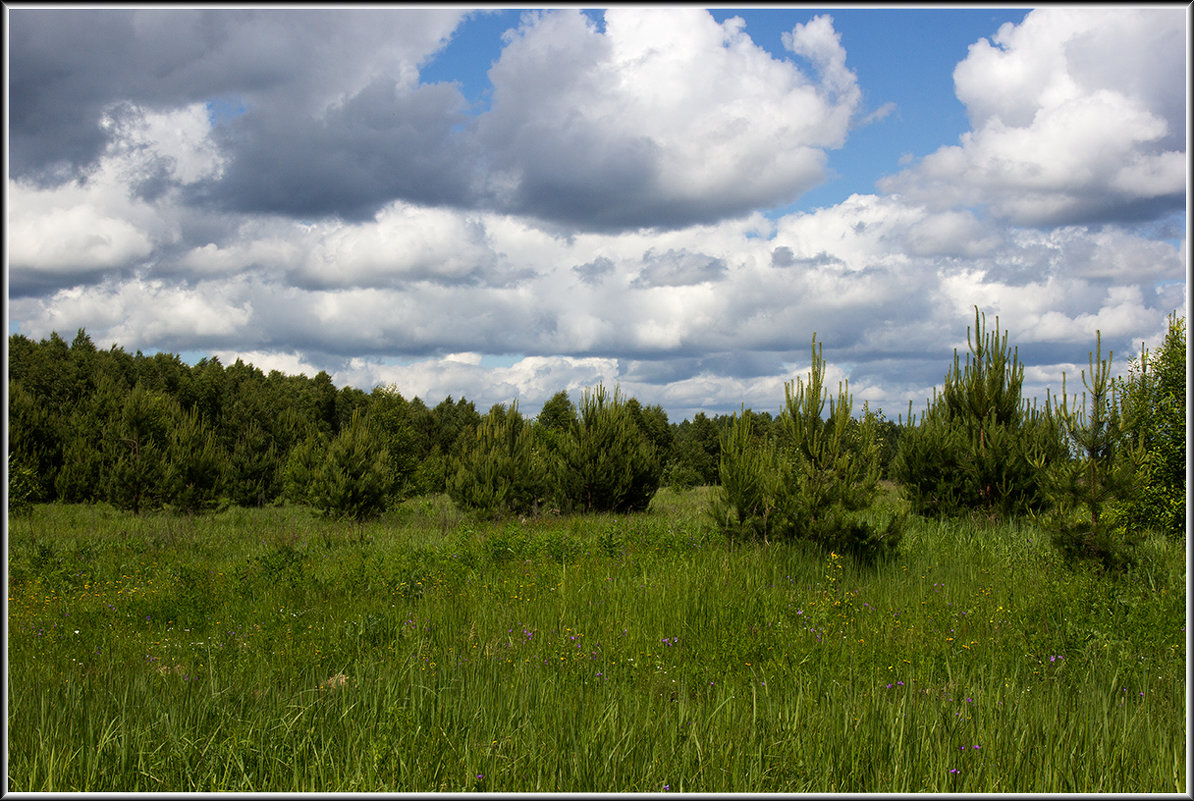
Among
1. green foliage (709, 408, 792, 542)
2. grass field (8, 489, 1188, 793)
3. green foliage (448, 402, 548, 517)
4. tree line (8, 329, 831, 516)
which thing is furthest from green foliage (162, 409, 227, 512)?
green foliage (709, 408, 792, 542)

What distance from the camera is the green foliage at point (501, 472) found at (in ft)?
71.0

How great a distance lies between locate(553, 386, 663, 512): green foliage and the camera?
72.3ft

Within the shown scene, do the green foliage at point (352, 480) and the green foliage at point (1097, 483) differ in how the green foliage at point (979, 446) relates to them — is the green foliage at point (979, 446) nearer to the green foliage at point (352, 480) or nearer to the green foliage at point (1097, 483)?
the green foliage at point (1097, 483)

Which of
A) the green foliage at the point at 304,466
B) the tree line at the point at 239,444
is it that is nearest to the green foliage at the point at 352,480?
the tree line at the point at 239,444

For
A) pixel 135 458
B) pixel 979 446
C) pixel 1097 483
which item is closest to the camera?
pixel 1097 483

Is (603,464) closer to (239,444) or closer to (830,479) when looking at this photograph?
(830,479)

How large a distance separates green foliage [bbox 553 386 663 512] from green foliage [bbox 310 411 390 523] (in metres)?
6.20

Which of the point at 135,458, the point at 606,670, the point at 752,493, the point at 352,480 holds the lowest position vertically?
the point at 606,670

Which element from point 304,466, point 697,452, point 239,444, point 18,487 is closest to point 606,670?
point 304,466

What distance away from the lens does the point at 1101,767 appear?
4.01 metres

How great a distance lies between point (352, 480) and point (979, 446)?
18537mm

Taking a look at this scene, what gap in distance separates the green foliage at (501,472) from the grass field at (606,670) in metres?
7.90

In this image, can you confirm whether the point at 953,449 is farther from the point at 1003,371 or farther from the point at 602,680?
the point at 602,680

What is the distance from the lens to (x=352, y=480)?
2325 centimetres
